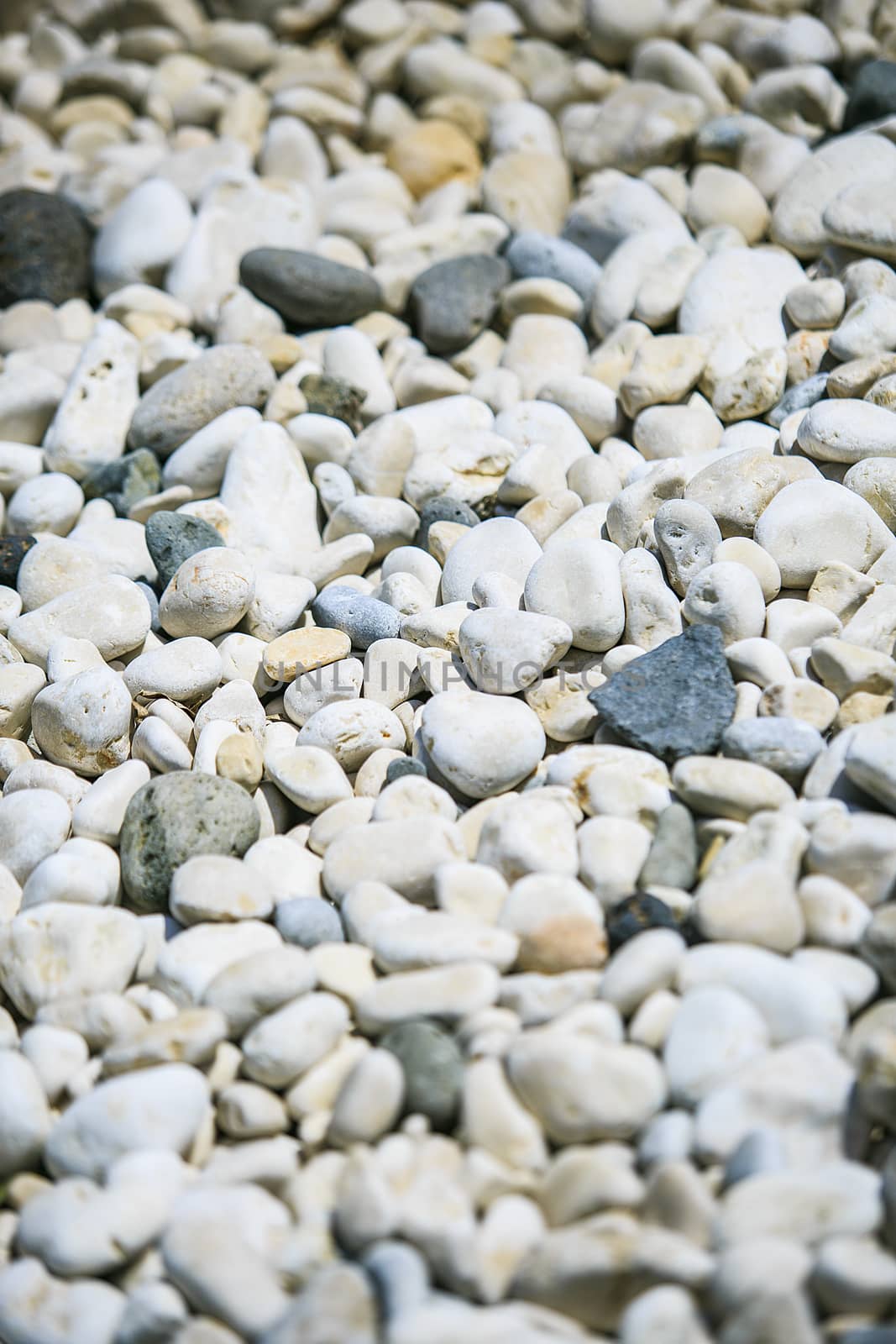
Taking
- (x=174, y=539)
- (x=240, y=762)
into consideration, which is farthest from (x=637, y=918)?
(x=174, y=539)

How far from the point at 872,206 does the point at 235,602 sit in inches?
54.6

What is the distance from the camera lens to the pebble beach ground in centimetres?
103

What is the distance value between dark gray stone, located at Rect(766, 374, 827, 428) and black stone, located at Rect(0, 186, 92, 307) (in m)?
1.59

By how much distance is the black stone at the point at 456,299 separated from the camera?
7.47 ft

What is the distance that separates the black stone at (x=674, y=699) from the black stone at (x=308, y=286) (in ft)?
3.85

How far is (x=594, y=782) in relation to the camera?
141 cm

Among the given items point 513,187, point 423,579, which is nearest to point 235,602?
point 423,579

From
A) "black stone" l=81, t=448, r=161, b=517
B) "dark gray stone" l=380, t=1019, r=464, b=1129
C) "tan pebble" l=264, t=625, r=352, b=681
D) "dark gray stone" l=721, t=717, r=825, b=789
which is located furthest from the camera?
"black stone" l=81, t=448, r=161, b=517

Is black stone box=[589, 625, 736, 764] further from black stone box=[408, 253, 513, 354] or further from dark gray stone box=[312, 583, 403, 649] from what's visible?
black stone box=[408, 253, 513, 354]

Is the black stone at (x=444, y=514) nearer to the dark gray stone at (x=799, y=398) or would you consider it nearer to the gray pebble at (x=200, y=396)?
the gray pebble at (x=200, y=396)

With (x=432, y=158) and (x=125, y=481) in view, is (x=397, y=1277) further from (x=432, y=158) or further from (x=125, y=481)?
(x=432, y=158)

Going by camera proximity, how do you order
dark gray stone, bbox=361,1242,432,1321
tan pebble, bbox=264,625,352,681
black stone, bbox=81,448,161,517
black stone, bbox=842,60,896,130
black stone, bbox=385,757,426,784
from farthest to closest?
black stone, bbox=842,60,896,130, black stone, bbox=81,448,161,517, tan pebble, bbox=264,625,352,681, black stone, bbox=385,757,426,784, dark gray stone, bbox=361,1242,432,1321

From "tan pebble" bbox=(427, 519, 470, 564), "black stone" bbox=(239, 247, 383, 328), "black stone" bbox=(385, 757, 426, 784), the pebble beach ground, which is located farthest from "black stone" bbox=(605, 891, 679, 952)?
"black stone" bbox=(239, 247, 383, 328)

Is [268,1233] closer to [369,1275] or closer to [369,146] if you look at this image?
[369,1275]
